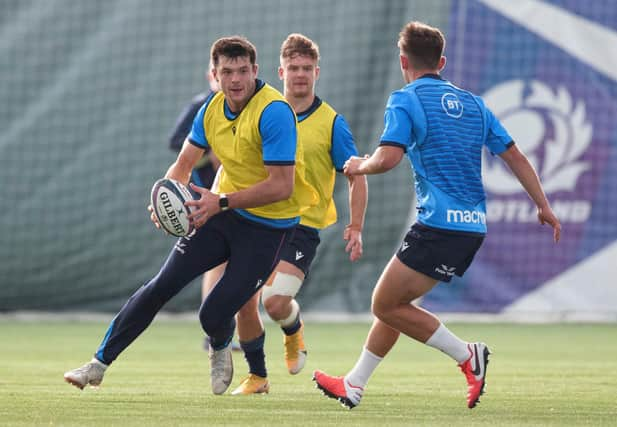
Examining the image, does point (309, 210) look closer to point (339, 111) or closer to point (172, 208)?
point (172, 208)

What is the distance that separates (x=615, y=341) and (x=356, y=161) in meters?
5.94

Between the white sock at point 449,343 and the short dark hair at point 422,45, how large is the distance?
52.3 inches

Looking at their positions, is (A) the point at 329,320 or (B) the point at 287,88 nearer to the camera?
(B) the point at 287,88

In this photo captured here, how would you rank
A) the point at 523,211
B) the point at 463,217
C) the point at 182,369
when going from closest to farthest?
the point at 463,217
the point at 182,369
the point at 523,211

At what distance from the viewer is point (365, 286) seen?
45.2ft

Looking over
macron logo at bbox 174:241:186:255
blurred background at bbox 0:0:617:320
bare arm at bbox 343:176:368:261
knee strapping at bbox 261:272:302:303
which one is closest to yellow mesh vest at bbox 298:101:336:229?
bare arm at bbox 343:176:368:261

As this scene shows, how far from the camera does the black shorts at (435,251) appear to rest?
6.28 metres

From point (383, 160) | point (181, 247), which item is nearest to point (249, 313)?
point (181, 247)

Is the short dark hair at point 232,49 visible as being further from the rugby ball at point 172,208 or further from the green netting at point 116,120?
the green netting at point 116,120

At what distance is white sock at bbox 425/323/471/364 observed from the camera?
637cm

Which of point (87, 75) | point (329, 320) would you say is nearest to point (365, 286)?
point (329, 320)

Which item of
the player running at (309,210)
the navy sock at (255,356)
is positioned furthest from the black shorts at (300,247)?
the navy sock at (255,356)

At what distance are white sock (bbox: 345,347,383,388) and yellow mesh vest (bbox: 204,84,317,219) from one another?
841 mm

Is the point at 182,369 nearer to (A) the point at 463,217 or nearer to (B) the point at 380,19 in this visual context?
(A) the point at 463,217
